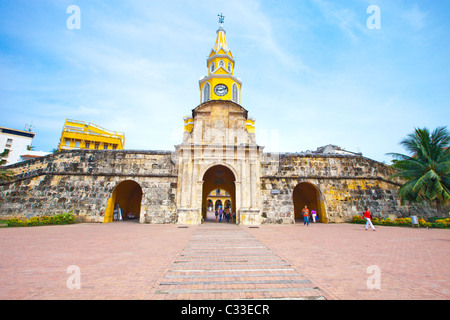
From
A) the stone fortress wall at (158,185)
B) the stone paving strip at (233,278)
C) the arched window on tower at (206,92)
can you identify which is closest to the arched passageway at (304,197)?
the stone fortress wall at (158,185)

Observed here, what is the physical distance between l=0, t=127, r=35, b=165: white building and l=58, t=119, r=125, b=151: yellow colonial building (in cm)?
3286

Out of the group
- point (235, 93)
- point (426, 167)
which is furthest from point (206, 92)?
point (426, 167)

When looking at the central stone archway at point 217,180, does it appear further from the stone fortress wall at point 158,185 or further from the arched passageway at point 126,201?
the arched passageway at point 126,201

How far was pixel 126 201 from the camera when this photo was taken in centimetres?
2355

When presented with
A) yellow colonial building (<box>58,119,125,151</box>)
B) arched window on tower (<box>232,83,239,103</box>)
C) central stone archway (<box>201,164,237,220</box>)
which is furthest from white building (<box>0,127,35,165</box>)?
arched window on tower (<box>232,83,239,103</box>)

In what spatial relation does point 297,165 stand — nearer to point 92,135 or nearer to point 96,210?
point 96,210

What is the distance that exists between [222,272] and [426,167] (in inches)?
798

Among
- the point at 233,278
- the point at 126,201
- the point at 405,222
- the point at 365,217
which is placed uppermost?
the point at 126,201

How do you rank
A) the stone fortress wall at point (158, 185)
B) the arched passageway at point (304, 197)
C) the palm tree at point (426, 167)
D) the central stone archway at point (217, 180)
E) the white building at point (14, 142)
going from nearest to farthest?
the palm tree at point (426, 167) → the stone fortress wall at point (158, 185) → the arched passageway at point (304, 197) → the central stone archway at point (217, 180) → the white building at point (14, 142)

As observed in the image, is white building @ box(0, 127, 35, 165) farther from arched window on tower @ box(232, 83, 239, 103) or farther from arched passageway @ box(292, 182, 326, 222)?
arched passageway @ box(292, 182, 326, 222)

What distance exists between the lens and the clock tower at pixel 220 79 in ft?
83.4

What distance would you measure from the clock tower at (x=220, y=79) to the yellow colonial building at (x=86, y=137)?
849 inches

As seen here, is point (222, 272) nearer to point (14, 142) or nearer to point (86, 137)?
point (86, 137)
